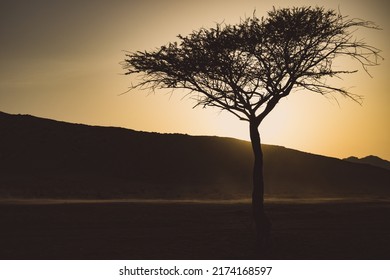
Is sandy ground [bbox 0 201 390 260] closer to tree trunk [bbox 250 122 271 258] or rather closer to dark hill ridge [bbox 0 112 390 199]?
tree trunk [bbox 250 122 271 258]

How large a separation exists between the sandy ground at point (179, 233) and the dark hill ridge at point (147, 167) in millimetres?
24215

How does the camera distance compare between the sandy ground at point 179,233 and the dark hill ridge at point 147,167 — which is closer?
the sandy ground at point 179,233

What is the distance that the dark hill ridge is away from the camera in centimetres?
6512

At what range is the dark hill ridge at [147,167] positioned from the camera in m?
65.1

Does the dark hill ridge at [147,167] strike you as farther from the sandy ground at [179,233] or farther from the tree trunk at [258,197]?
the tree trunk at [258,197]

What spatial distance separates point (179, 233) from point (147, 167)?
5818 cm

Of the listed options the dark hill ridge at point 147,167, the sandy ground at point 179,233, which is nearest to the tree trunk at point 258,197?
the sandy ground at point 179,233

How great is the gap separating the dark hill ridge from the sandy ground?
24215 mm

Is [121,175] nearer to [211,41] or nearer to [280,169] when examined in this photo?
[280,169]

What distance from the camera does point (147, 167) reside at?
82.5 metres

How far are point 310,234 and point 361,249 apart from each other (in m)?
4.47

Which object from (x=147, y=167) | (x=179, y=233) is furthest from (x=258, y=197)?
(x=147, y=167)

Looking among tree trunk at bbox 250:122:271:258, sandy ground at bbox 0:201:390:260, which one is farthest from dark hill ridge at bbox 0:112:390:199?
tree trunk at bbox 250:122:271:258

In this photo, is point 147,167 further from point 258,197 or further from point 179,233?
point 258,197
